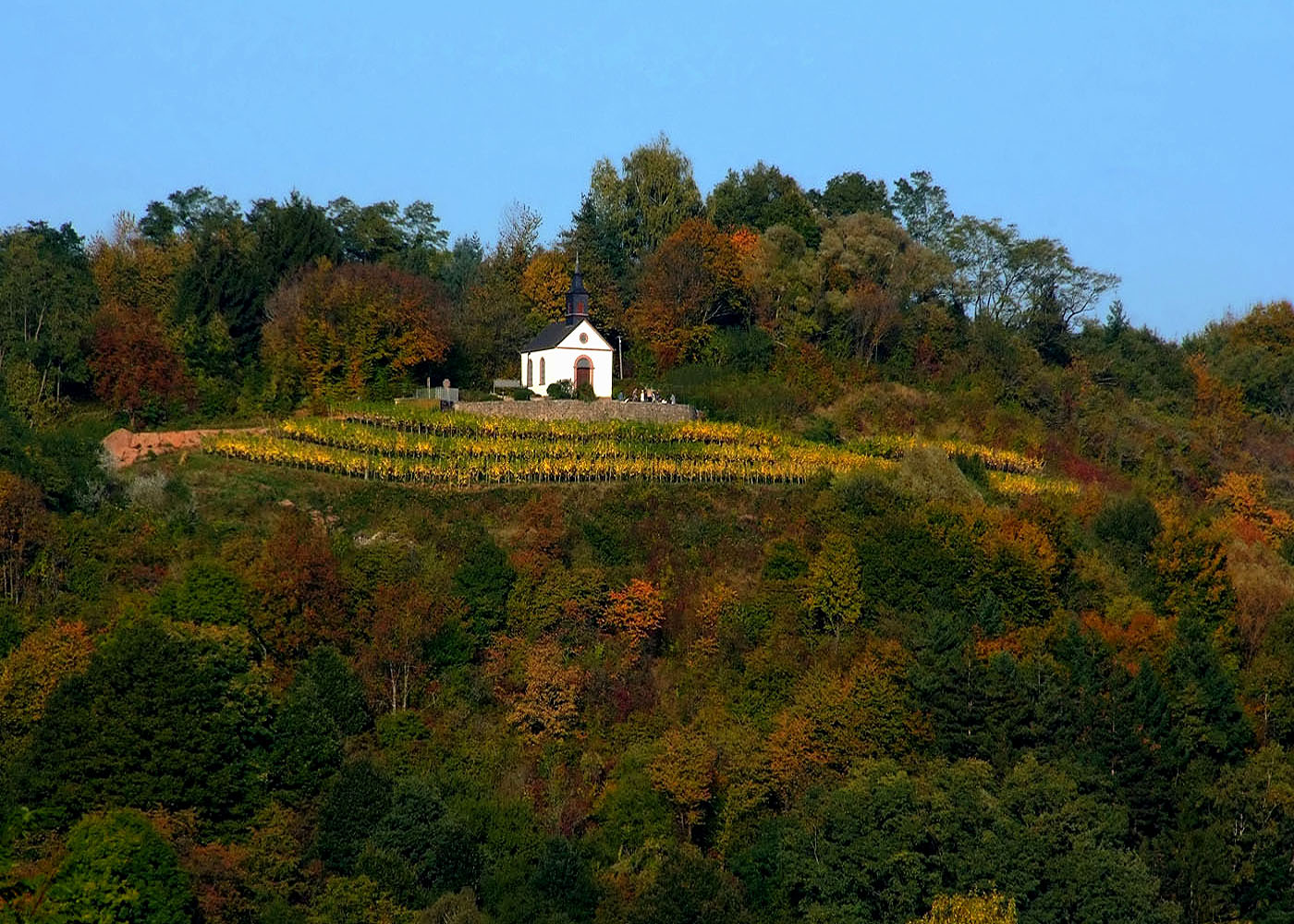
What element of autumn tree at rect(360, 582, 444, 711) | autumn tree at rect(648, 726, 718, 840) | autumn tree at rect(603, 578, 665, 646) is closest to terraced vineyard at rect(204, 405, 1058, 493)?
autumn tree at rect(603, 578, 665, 646)

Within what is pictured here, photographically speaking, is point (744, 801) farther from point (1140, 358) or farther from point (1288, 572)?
point (1140, 358)

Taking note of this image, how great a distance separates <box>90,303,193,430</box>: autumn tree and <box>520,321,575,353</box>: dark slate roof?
37.4ft

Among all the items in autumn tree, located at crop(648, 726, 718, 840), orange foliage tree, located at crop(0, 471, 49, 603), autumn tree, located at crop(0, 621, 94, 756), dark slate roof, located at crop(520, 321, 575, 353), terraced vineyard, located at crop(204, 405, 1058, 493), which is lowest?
autumn tree, located at crop(648, 726, 718, 840)

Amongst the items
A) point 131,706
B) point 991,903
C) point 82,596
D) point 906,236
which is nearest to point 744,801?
point 991,903

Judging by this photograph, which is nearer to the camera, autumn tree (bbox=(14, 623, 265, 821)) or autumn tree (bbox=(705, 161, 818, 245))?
autumn tree (bbox=(14, 623, 265, 821))

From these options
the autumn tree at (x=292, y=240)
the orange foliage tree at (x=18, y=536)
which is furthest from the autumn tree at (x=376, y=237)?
the orange foliage tree at (x=18, y=536)

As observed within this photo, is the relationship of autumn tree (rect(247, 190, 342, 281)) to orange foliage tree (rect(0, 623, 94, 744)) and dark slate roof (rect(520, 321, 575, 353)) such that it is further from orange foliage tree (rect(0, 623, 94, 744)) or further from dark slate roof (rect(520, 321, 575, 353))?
orange foliage tree (rect(0, 623, 94, 744))

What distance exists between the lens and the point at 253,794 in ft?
144

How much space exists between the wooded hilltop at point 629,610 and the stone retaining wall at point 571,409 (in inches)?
60.8

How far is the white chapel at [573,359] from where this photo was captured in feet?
220

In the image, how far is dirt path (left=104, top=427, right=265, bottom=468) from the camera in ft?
190

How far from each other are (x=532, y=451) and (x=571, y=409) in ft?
14.5

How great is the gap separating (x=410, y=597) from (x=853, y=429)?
864 inches

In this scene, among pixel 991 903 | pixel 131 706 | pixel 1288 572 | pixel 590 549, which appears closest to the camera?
pixel 991 903
